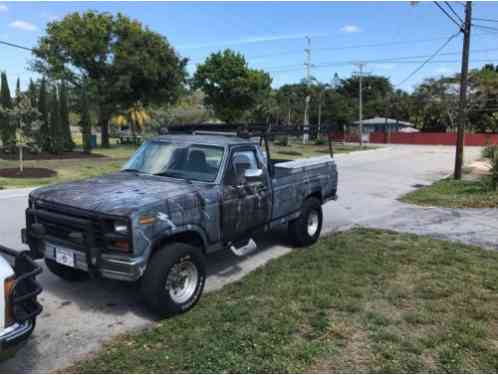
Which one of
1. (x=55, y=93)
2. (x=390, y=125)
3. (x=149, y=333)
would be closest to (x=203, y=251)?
(x=149, y=333)

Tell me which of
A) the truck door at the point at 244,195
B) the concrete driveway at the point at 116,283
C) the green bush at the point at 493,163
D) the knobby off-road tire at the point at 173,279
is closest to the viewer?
the concrete driveway at the point at 116,283

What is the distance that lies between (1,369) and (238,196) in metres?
2.91

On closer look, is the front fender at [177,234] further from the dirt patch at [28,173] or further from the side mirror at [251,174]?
the dirt patch at [28,173]

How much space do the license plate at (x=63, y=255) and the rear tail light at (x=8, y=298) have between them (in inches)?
53.1

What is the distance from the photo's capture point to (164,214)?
4.20 m

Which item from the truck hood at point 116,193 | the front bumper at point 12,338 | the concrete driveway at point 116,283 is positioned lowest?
the concrete driveway at point 116,283

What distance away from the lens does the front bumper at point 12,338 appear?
2752 millimetres

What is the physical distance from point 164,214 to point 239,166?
154cm

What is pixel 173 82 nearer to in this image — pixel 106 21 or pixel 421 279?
pixel 106 21

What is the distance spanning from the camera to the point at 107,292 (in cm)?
499

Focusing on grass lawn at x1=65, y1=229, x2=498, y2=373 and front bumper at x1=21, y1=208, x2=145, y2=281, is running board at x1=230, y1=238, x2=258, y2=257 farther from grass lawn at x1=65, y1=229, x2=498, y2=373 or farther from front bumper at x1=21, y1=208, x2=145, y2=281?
front bumper at x1=21, y1=208, x2=145, y2=281

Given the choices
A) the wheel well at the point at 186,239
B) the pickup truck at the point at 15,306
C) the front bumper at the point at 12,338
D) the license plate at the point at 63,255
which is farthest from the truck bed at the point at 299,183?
the front bumper at the point at 12,338

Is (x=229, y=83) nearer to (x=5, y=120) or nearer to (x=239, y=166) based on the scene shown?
(x=5, y=120)

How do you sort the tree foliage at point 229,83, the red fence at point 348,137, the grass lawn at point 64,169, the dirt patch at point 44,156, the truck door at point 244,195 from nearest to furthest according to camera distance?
the truck door at point 244,195
the grass lawn at point 64,169
the dirt patch at point 44,156
the tree foliage at point 229,83
the red fence at point 348,137
